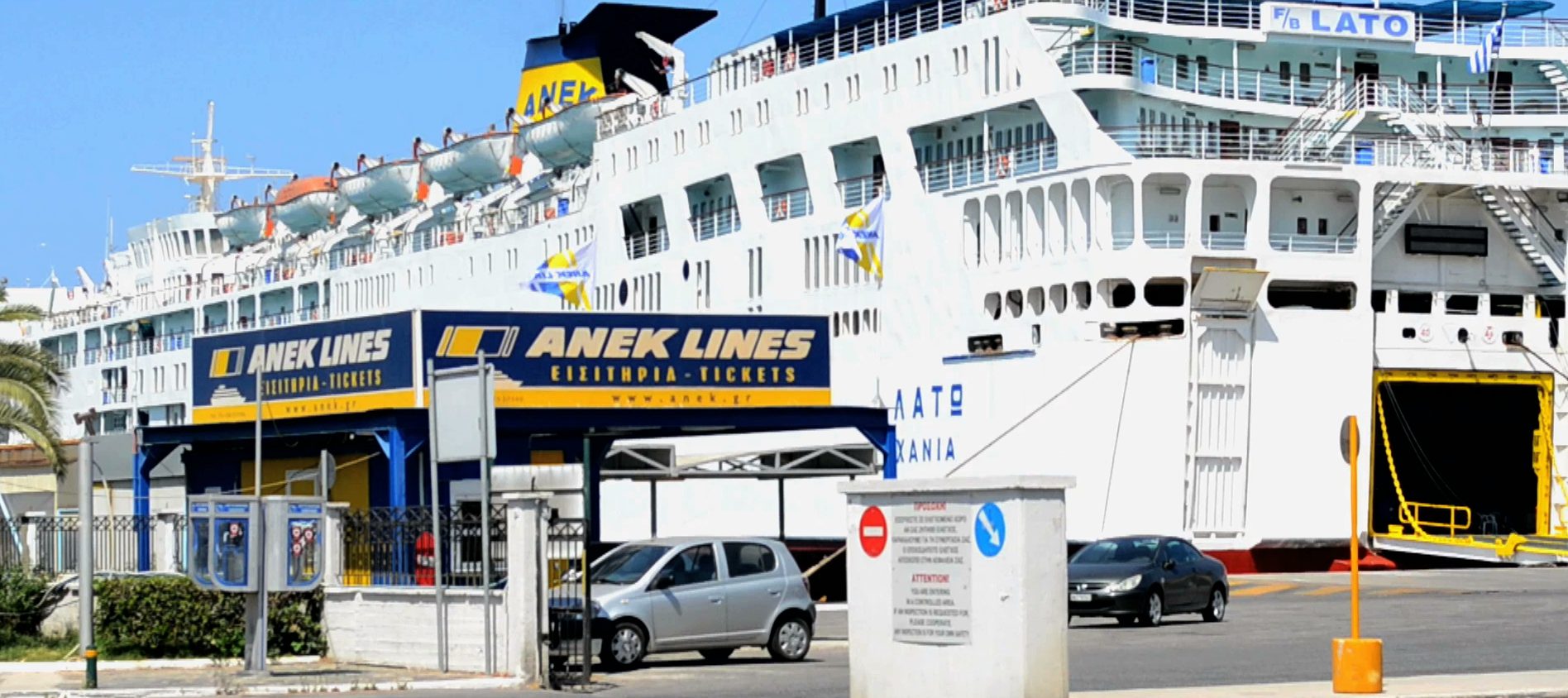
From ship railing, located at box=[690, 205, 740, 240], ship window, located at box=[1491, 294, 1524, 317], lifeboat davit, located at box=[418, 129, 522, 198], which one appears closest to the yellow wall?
ship railing, located at box=[690, 205, 740, 240]

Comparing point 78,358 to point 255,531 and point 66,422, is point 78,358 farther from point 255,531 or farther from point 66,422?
point 255,531

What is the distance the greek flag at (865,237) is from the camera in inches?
1608

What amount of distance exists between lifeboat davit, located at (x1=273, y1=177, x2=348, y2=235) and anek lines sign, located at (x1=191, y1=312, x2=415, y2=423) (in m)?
45.5

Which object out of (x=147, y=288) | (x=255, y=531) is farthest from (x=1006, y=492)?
(x=147, y=288)

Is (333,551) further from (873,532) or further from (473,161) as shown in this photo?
(473,161)

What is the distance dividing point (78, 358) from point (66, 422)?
267 centimetres

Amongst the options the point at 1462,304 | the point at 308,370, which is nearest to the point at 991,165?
the point at 1462,304

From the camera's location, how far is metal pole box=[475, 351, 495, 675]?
59.9 ft

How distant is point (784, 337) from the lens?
1160 inches

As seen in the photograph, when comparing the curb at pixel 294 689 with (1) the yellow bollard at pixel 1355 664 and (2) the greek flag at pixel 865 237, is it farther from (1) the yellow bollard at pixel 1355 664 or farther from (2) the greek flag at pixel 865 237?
(2) the greek flag at pixel 865 237

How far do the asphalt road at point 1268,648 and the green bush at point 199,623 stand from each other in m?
3.47

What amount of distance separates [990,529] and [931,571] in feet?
2.10

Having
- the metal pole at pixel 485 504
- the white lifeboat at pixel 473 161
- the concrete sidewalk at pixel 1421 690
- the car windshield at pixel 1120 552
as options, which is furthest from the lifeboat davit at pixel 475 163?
the concrete sidewalk at pixel 1421 690

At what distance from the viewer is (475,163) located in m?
66.8
